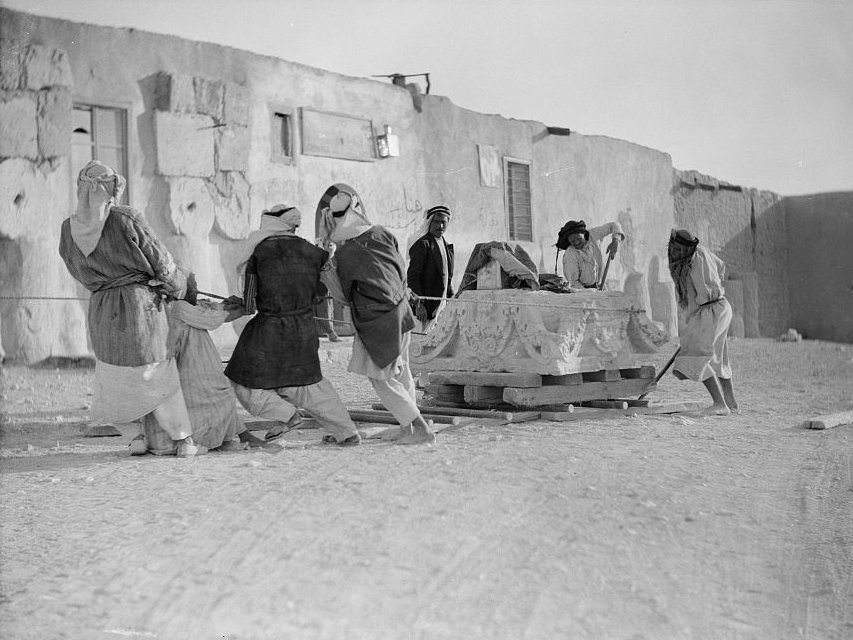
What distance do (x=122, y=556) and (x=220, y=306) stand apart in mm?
2585

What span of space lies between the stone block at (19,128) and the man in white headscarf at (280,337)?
5372 millimetres

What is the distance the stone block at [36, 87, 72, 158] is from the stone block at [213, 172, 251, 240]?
1971 millimetres

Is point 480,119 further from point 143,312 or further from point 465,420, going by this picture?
point 143,312

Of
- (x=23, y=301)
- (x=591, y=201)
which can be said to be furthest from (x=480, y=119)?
(x=23, y=301)

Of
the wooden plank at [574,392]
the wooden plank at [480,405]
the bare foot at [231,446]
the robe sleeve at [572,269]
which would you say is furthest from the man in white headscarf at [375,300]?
the robe sleeve at [572,269]

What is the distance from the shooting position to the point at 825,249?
23.1m

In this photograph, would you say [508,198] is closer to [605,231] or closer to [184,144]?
[184,144]

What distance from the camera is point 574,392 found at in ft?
26.4

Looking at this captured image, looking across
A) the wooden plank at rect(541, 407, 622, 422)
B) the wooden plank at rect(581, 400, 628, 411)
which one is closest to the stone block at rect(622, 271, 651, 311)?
the wooden plank at rect(581, 400, 628, 411)

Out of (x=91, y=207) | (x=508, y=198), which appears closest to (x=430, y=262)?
(x=91, y=207)

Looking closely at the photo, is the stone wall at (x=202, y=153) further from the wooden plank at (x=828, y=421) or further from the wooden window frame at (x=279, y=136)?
the wooden plank at (x=828, y=421)

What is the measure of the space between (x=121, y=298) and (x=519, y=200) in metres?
12.1

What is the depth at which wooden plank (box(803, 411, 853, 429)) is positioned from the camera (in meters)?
7.43

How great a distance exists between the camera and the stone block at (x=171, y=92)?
1159 cm
